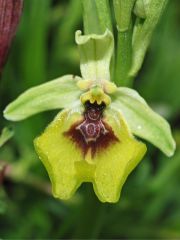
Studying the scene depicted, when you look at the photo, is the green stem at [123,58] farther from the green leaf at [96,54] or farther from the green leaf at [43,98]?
the green leaf at [43,98]

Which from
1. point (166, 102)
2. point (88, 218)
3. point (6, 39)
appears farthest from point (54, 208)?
point (6, 39)

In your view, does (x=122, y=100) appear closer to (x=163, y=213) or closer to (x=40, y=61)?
(x=40, y=61)

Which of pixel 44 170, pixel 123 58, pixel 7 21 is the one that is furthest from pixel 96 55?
pixel 44 170

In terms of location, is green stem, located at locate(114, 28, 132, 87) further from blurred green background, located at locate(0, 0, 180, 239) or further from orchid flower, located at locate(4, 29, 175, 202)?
blurred green background, located at locate(0, 0, 180, 239)

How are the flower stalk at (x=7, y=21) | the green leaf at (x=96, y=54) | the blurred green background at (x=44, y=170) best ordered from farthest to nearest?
the blurred green background at (x=44, y=170)
the flower stalk at (x=7, y=21)
the green leaf at (x=96, y=54)

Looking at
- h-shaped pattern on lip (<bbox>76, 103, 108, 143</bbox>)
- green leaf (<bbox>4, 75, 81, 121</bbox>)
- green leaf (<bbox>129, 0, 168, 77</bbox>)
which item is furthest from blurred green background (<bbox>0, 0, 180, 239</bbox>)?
green leaf (<bbox>129, 0, 168, 77</bbox>)

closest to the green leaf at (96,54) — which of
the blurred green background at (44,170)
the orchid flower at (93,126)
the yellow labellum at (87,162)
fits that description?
the orchid flower at (93,126)
